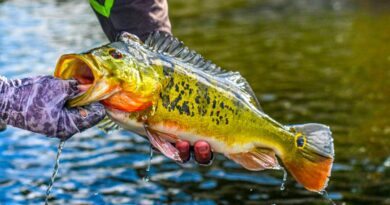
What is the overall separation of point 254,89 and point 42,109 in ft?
32.3

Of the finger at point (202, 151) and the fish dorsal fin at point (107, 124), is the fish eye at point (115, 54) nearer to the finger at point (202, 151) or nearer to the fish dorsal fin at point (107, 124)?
the fish dorsal fin at point (107, 124)

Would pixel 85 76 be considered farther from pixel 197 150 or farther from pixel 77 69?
pixel 197 150

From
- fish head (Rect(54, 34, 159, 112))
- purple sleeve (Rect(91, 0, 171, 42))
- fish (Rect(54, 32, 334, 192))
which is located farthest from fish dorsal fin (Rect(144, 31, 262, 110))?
purple sleeve (Rect(91, 0, 171, 42))

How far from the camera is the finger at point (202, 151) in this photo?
5234 millimetres

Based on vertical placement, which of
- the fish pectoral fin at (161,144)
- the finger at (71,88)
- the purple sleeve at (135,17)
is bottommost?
the fish pectoral fin at (161,144)

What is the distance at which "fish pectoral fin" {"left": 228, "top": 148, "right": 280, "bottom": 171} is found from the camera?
17.7ft

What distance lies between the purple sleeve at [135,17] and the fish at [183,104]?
1.14m

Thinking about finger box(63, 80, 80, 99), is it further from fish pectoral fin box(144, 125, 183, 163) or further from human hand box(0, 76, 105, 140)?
fish pectoral fin box(144, 125, 183, 163)

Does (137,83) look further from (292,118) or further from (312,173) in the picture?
(292,118)

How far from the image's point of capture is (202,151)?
529 cm

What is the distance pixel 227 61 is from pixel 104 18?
1128cm

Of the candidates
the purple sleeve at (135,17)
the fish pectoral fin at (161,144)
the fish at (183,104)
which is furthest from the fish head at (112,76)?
the purple sleeve at (135,17)

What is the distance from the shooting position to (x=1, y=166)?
9375 millimetres

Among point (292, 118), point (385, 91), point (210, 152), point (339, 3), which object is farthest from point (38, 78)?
point (339, 3)
